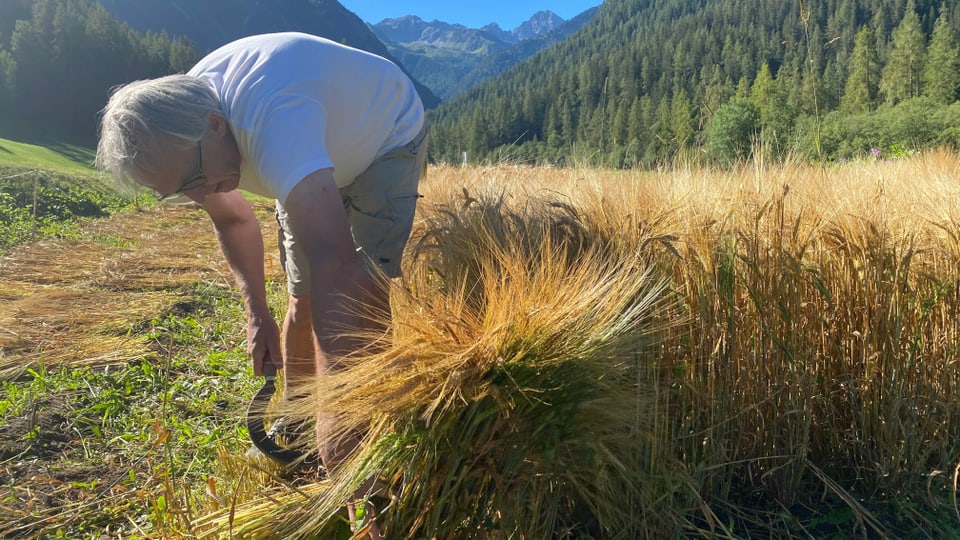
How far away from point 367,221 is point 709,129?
254cm

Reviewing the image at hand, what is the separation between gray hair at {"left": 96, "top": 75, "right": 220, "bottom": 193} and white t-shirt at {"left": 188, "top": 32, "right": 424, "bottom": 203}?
10cm

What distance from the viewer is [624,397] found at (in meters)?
1.29

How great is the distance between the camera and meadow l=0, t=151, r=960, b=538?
1213 millimetres

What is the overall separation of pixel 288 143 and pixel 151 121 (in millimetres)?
357

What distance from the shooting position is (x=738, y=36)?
67.2 metres

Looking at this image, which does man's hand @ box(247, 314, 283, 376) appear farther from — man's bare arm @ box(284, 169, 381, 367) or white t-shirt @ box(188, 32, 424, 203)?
man's bare arm @ box(284, 169, 381, 367)

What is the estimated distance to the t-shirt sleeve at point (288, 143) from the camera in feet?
4.54

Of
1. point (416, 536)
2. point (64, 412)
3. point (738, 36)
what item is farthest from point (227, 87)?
point (738, 36)

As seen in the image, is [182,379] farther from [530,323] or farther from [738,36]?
[738,36]

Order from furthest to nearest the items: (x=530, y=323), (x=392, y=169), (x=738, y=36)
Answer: (x=738, y=36), (x=392, y=169), (x=530, y=323)

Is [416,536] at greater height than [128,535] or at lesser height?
greater

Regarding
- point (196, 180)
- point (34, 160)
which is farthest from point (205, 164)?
point (34, 160)

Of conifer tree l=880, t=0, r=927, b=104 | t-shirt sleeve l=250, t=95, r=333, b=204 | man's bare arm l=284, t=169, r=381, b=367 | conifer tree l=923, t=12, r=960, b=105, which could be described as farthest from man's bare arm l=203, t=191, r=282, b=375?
conifer tree l=880, t=0, r=927, b=104

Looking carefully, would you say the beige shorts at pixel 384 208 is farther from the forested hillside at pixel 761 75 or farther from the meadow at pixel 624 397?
the forested hillside at pixel 761 75
